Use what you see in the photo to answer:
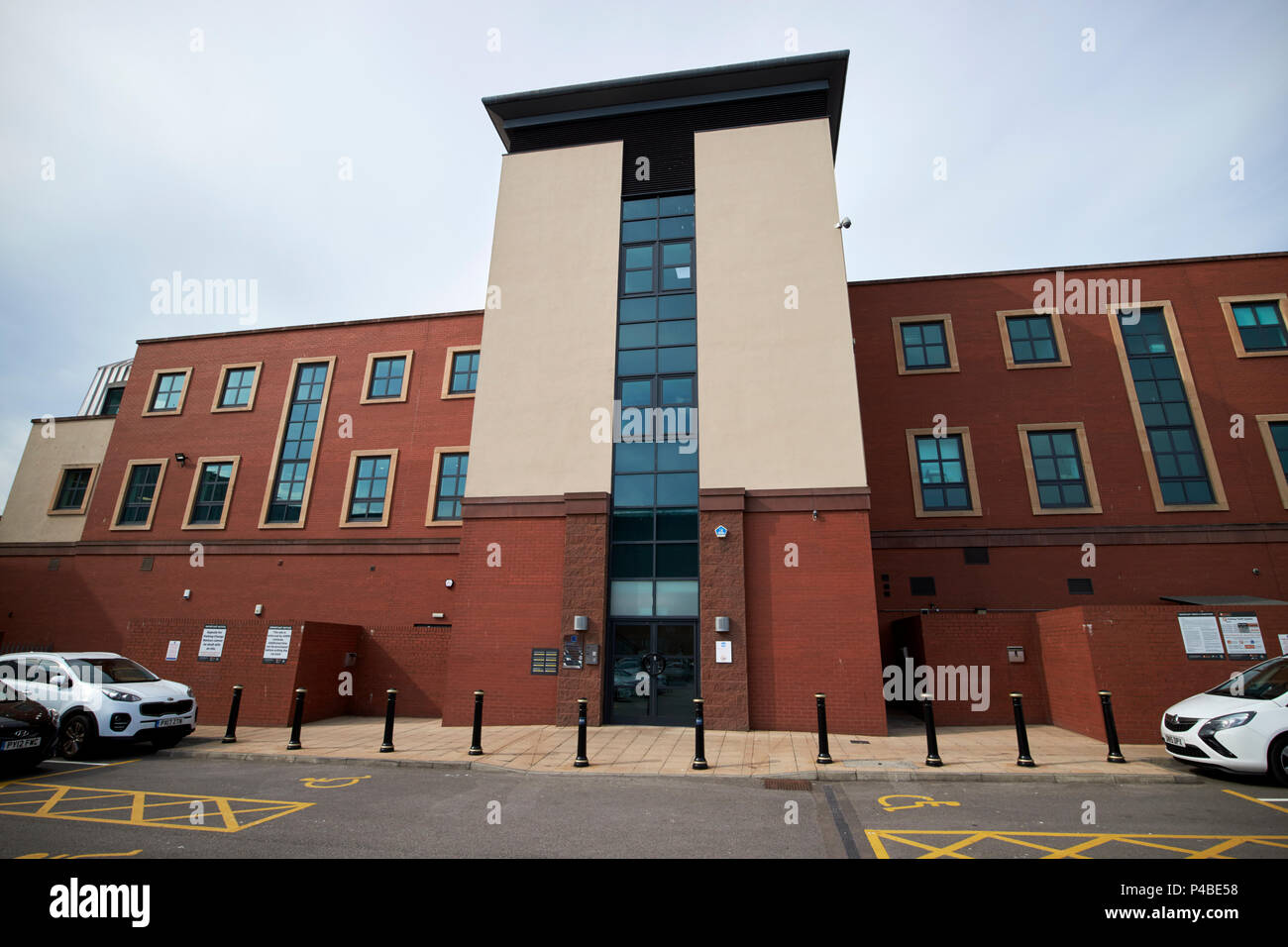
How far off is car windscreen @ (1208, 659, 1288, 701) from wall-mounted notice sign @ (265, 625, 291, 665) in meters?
17.7

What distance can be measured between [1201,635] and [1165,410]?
8791 millimetres

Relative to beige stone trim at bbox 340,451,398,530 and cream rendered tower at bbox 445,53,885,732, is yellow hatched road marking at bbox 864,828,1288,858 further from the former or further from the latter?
beige stone trim at bbox 340,451,398,530

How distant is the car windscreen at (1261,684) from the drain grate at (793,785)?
611cm

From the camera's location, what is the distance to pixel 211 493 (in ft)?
66.7

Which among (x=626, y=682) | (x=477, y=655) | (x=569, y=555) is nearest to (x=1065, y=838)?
(x=626, y=682)

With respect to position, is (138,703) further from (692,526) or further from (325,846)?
(692,526)

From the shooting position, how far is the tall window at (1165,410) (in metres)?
16.4

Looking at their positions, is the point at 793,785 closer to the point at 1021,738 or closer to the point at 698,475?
the point at 1021,738

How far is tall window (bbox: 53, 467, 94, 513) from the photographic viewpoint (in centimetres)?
2184

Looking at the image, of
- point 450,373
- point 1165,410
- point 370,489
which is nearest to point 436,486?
point 370,489

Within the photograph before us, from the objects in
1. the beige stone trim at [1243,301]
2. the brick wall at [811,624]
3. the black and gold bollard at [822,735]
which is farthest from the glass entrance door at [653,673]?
the beige stone trim at [1243,301]

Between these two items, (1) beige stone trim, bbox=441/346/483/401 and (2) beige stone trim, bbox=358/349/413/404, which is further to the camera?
(2) beige stone trim, bbox=358/349/413/404

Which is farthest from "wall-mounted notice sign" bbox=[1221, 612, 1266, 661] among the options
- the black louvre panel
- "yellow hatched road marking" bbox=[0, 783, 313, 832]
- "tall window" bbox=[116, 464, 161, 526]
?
"tall window" bbox=[116, 464, 161, 526]

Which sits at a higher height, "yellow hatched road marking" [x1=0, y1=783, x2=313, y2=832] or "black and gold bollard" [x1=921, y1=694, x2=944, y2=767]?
"black and gold bollard" [x1=921, y1=694, x2=944, y2=767]
